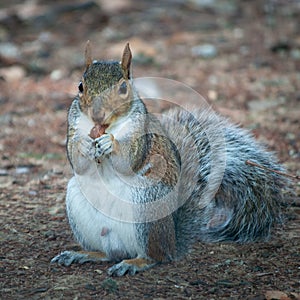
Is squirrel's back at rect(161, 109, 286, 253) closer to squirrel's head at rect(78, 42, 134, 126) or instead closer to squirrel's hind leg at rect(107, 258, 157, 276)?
squirrel's hind leg at rect(107, 258, 157, 276)

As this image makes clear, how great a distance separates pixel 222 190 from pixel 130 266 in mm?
594

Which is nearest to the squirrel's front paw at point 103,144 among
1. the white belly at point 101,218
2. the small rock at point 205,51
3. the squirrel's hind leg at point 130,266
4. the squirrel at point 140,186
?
the squirrel at point 140,186

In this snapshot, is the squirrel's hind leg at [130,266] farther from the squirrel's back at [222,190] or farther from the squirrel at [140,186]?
the squirrel's back at [222,190]

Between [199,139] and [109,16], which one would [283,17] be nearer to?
[109,16]

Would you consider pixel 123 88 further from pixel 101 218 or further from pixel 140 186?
pixel 101 218

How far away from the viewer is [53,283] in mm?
2566

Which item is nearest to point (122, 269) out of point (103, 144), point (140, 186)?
point (140, 186)

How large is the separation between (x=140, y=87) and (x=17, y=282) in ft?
9.64

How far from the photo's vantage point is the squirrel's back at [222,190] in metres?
2.90

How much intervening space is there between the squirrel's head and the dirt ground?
64cm

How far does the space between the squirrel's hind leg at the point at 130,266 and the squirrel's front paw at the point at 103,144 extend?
0.45 meters

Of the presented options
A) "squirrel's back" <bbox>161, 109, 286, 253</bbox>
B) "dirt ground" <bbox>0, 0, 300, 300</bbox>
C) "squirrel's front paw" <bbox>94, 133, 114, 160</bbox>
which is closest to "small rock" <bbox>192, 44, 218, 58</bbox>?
"dirt ground" <bbox>0, 0, 300, 300</bbox>

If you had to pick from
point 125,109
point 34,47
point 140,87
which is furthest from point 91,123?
point 34,47

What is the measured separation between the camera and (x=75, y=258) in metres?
2.81
